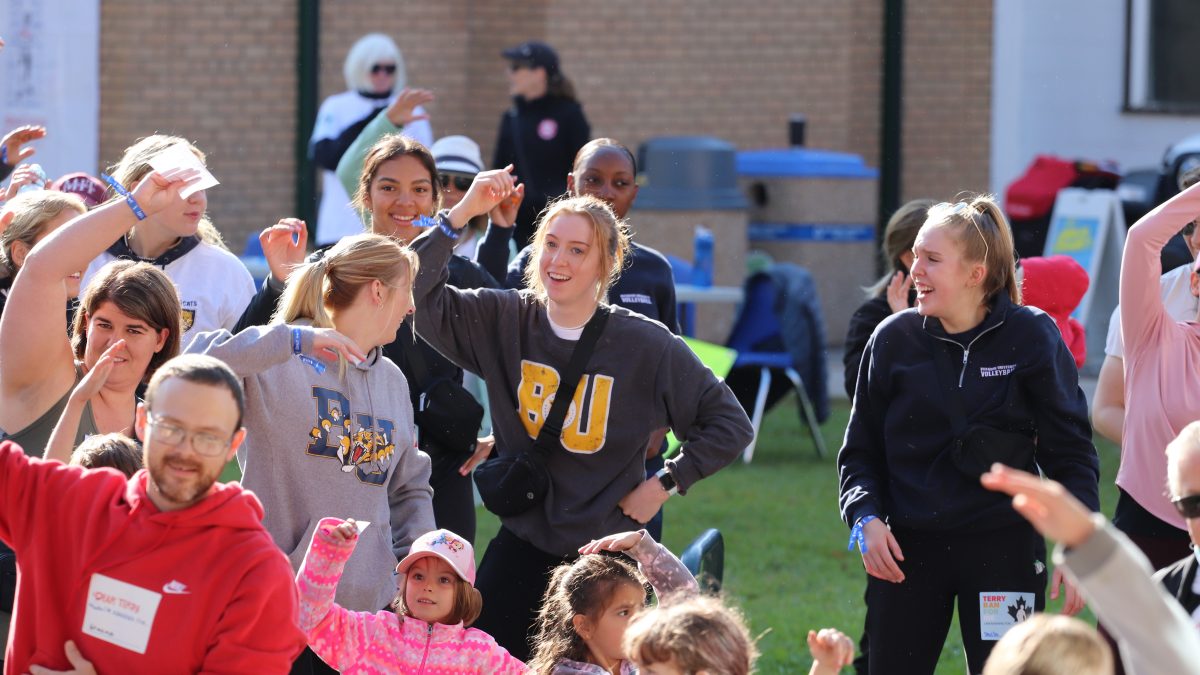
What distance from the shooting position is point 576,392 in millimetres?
4465

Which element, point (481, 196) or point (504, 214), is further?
point (504, 214)

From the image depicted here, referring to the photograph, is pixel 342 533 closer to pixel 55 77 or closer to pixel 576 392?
pixel 576 392

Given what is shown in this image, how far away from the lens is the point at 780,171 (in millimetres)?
13023

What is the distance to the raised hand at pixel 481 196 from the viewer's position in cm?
449

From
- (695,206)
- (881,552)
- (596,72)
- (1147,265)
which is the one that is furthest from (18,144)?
(596,72)

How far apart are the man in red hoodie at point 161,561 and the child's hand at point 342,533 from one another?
0.95 feet

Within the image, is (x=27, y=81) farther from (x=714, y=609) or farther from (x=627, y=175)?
(x=714, y=609)

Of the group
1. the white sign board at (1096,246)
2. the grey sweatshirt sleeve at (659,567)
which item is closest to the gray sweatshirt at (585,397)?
the grey sweatshirt sleeve at (659,567)

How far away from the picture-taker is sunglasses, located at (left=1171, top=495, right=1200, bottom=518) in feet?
10.6

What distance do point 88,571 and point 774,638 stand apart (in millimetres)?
3549

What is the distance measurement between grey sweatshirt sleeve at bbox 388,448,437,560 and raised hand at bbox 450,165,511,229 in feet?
2.17

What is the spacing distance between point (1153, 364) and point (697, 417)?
1.27m

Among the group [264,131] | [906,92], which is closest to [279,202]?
[264,131]

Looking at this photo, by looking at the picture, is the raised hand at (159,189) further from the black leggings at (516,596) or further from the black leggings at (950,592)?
the black leggings at (950,592)
